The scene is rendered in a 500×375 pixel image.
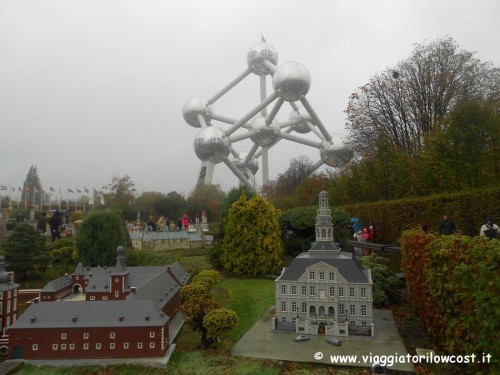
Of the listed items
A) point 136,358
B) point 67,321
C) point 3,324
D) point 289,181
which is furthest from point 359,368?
point 289,181

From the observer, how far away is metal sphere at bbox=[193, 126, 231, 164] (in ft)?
109

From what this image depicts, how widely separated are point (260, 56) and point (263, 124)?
Answer: 847 centimetres

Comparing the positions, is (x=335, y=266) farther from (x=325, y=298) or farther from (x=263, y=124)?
(x=263, y=124)

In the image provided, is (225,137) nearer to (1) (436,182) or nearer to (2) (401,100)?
(2) (401,100)

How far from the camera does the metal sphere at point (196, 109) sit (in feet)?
129

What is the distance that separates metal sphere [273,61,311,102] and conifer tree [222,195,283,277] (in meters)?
13.6

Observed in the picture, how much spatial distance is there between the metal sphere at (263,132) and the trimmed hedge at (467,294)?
27.0 metres

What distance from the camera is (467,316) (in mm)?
6652

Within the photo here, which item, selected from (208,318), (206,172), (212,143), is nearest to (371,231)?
(208,318)

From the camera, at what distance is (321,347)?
33.2 ft

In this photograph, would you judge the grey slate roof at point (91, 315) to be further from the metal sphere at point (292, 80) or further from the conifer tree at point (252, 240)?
the metal sphere at point (292, 80)

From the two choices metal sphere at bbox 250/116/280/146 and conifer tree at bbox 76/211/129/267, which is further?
metal sphere at bbox 250/116/280/146

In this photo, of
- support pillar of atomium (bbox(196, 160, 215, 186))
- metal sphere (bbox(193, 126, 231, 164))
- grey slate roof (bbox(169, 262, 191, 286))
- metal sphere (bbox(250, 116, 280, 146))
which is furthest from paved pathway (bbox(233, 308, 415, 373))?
support pillar of atomium (bbox(196, 160, 215, 186))

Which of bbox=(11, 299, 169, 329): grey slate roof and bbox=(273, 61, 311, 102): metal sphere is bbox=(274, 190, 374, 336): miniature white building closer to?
bbox=(11, 299, 169, 329): grey slate roof
